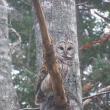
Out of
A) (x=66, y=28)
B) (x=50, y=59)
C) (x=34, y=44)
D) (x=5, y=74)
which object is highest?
(x=34, y=44)

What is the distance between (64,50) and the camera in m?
1.59

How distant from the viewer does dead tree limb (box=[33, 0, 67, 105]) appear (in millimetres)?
1252

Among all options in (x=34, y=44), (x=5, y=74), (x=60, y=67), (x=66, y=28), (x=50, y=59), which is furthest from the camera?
(x=34, y=44)

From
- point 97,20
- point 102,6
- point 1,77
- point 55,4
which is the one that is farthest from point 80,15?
point 55,4

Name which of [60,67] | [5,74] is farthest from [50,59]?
[5,74]

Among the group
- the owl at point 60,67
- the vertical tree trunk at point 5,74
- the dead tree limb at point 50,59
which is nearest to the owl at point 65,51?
the owl at point 60,67

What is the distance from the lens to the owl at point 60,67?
1552mm

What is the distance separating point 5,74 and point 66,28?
1688 millimetres

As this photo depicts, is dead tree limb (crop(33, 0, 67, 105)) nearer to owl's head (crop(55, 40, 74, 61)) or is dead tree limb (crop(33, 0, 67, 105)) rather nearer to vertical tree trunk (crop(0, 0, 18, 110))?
owl's head (crop(55, 40, 74, 61))

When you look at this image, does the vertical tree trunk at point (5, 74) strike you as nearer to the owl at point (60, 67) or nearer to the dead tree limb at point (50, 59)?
the owl at point (60, 67)

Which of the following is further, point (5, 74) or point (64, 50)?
point (5, 74)

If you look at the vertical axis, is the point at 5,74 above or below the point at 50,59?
above

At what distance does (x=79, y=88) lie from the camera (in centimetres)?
162

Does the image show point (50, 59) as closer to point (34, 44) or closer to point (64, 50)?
point (64, 50)
